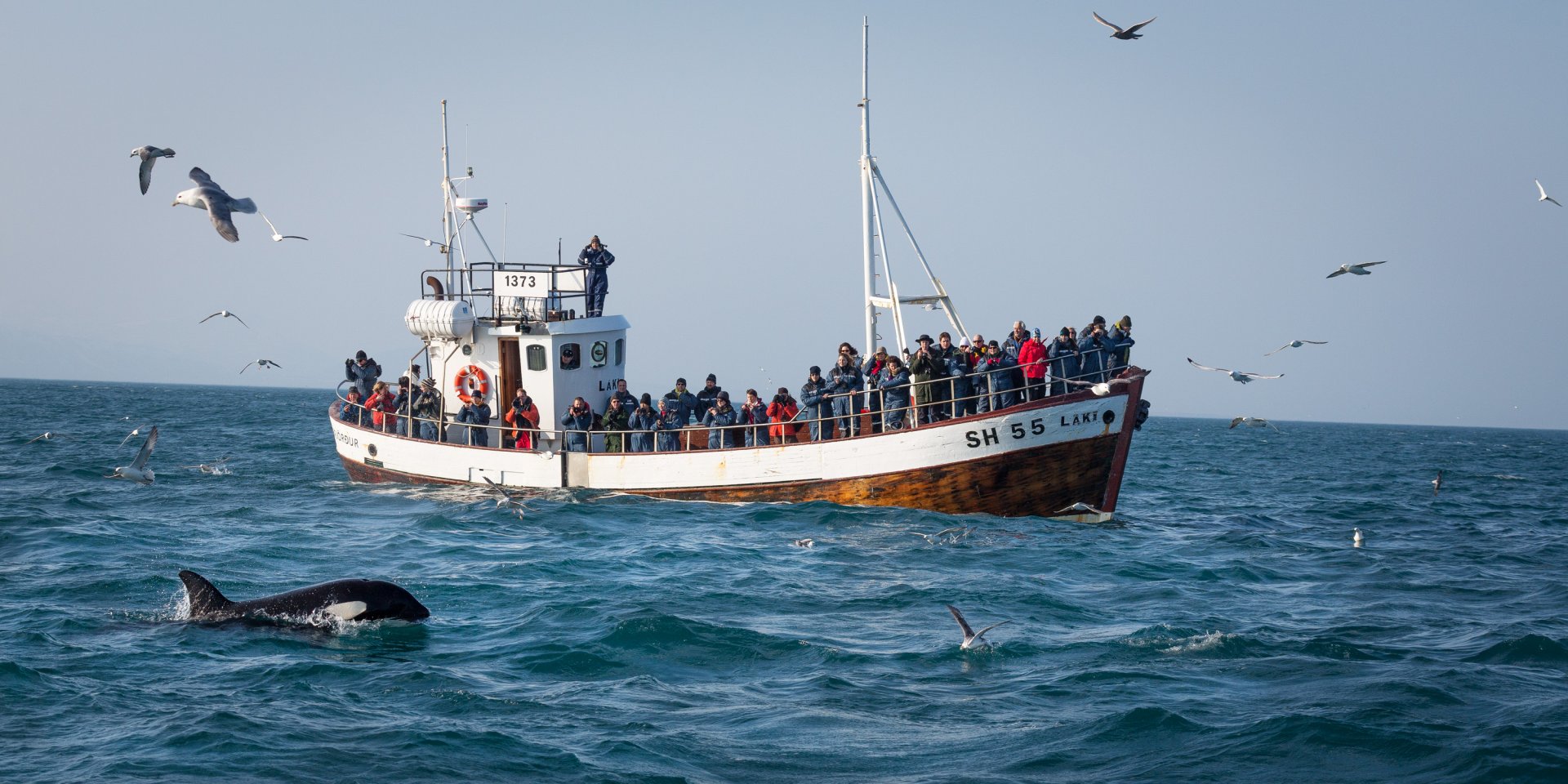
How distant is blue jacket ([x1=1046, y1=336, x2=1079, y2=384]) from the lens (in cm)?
2403

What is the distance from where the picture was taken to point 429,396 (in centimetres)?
3089

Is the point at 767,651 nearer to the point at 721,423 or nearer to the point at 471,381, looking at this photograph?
the point at 721,423

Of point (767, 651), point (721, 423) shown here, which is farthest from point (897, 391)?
point (767, 651)

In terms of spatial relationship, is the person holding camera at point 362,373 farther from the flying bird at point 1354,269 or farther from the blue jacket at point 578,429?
the flying bird at point 1354,269

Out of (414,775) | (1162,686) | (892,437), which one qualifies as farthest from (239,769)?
(892,437)

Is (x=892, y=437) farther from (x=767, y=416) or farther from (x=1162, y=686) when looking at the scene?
(x=1162, y=686)

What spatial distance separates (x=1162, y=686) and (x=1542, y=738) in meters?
3.33

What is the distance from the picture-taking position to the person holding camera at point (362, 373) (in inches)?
1314

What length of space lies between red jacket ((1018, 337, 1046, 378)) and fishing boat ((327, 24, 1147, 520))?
526 mm

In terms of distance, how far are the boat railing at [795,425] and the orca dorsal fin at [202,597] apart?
39.3ft

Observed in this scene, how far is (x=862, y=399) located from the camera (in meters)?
25.3

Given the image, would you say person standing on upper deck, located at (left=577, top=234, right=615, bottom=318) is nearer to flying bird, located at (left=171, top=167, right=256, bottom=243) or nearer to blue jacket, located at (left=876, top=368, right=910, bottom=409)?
blue jacket, located at (left=876, top=368, right=910, bottom=409)

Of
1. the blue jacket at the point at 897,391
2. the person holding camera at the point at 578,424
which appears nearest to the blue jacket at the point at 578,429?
the person holding camera at the point at 578,424

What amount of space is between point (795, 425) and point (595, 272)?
7.05m
